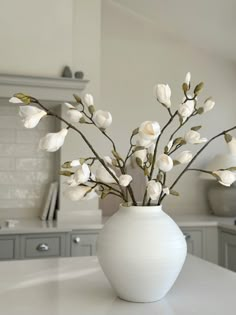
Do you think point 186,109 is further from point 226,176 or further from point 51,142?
point 51,142

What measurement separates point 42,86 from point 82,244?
1066mm

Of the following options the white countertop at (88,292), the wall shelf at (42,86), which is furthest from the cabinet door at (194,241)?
the white countertop at (88,292)

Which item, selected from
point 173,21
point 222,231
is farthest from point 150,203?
point 173,21

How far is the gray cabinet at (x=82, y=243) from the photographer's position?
256 cm

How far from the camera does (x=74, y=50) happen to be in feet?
9.53

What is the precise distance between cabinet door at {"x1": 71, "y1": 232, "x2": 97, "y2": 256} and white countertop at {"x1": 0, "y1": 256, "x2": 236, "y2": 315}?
1104 mm

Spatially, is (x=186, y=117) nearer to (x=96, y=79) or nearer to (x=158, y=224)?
(x=158, y=224)

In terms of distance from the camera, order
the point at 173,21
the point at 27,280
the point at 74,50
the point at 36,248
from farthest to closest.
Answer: the point at 173,21 → the point at 74,50 → the point at 36,248 → the point at 27,280

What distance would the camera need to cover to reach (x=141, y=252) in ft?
3.23

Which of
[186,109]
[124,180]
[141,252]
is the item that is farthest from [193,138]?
[141,252]

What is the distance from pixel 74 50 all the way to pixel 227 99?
1594mm

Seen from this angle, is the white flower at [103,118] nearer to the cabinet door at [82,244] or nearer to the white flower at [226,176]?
the white flower at [226,176]

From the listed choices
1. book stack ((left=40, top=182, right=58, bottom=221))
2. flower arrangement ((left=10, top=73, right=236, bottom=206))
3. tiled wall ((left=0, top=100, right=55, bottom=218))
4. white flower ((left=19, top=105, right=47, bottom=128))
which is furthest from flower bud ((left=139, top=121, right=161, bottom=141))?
tiled wall ((left=0, top=100, right=55, bottom=218))

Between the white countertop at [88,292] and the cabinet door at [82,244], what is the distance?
3.62 ft
